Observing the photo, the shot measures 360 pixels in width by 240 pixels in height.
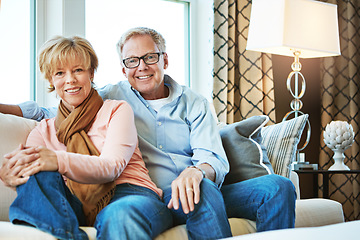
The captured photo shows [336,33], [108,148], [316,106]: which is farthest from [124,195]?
[316,106]

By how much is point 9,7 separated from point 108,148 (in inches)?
62.7

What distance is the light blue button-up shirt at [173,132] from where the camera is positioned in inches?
66.1

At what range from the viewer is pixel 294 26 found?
2742 mm

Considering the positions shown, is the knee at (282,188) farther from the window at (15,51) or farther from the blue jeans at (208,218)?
the window at (15,51)

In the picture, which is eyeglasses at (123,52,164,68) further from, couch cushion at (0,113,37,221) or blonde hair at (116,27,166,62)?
couch cushion at (0,113,37,221)

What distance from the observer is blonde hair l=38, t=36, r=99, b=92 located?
5.11 ft

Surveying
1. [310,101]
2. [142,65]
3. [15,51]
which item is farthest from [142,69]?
[310,101]

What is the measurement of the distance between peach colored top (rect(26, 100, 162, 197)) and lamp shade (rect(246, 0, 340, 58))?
1.44 metres

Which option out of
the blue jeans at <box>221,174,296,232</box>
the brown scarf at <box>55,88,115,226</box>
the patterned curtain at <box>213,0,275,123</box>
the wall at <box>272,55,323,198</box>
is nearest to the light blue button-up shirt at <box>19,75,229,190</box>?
the blue jeans at <box>221,174,296,232</box>

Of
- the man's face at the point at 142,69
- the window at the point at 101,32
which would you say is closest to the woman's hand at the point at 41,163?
the man's face at the point at 142,69

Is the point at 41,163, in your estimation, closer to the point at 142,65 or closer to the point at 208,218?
the point at 208,218

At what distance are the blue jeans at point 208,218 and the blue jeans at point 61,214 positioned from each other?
0.14 meters

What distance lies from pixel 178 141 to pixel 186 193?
0.45m

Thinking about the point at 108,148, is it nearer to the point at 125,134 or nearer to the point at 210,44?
the point at 125,134
